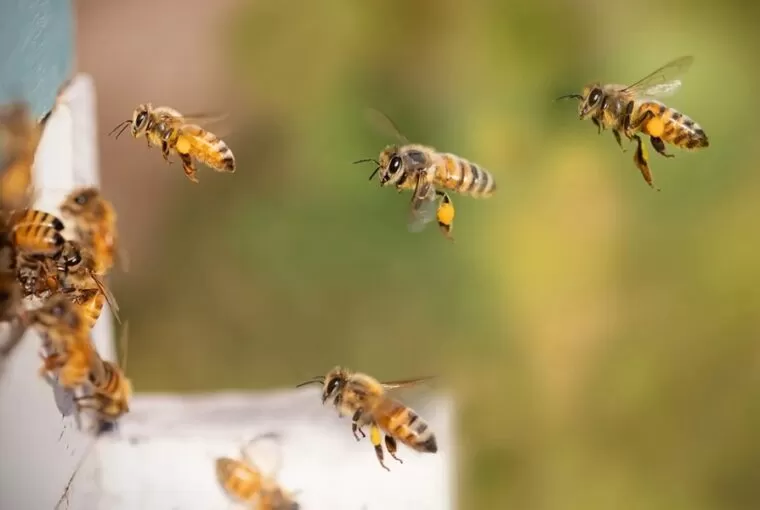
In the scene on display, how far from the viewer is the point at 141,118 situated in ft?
4.86

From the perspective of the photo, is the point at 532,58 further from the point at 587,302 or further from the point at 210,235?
the point at 210,235

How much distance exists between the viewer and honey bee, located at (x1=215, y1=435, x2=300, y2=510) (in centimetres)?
158

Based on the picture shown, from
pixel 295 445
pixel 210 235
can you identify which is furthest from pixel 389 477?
pixel 210 235

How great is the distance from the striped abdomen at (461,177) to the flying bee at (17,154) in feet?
2.04

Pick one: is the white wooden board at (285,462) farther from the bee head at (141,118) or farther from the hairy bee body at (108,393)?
the bee head at (141,118)

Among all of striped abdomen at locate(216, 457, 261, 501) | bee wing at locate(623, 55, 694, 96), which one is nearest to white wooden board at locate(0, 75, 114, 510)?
striped abdomen at locate(216, 457, 261, 501)

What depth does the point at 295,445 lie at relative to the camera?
1.60m

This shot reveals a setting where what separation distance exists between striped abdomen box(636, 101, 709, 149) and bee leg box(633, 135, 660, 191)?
51 mm

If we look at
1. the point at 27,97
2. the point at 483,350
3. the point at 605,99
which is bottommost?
the point at 483,350

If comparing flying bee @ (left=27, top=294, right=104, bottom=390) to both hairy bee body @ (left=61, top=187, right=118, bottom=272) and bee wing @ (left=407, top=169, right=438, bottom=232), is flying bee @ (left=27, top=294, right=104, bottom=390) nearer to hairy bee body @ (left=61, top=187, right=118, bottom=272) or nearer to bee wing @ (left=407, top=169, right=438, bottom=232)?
hairy bee body @ (left=61, top=187, right=118, bottom=272)

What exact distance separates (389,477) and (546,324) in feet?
1.29

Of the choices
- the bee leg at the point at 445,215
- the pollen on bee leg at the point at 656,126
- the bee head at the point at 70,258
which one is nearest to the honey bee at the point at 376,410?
the bee leg at the point at 445,215

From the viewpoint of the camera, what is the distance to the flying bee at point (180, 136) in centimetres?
147

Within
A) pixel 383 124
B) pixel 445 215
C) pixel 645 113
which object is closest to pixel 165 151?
pixel 383 124
